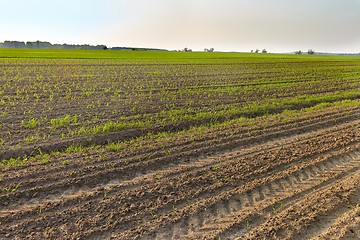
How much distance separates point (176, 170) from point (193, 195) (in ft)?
3.47

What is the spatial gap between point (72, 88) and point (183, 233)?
12517 mm

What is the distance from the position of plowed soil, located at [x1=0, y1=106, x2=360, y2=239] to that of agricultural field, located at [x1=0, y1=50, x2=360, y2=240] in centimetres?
2

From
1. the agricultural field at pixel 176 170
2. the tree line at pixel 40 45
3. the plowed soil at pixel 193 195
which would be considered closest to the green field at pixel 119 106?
the agricultural field at pixel 176 170

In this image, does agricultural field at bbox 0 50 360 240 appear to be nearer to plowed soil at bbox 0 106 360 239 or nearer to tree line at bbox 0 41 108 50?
plowed soil at bbox 0 106 360 239

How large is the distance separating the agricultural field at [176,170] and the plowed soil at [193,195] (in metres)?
0.02

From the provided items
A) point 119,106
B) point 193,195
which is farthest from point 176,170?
point 119,106

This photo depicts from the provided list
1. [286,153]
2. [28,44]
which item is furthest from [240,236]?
[28,44]

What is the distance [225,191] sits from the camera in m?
5.35

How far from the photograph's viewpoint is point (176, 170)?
6160 mm

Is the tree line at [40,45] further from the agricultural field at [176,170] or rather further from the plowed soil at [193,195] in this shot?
the plowed soil at [193,195]

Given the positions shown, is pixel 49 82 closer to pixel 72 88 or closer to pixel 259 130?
pixel 72 88

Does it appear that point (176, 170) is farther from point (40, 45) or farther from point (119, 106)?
point (40, 45)

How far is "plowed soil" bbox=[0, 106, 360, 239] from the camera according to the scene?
14.1 ft

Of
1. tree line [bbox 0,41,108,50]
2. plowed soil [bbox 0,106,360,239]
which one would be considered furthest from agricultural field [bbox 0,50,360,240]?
tree line [bbox 0,41,108,50]
